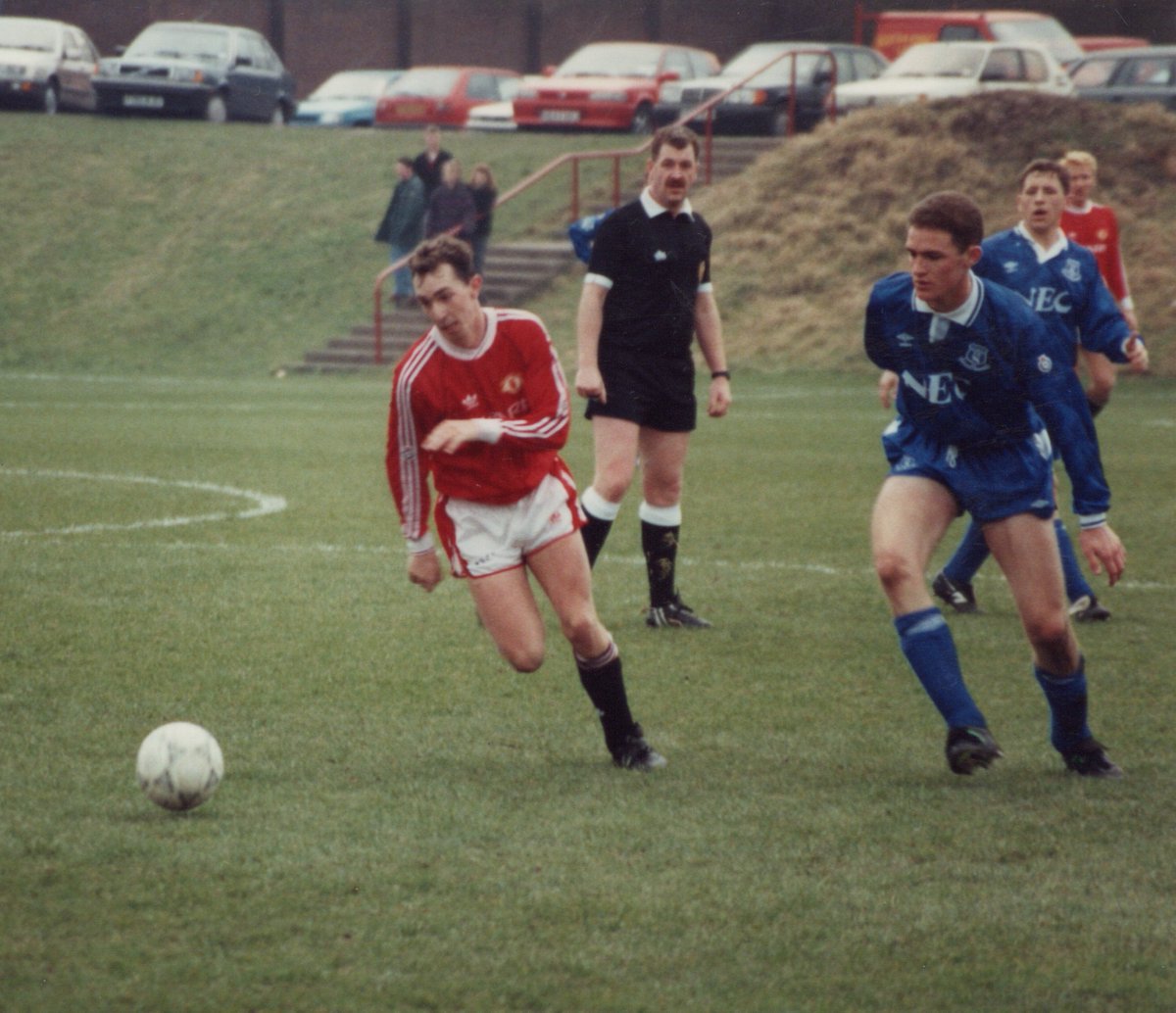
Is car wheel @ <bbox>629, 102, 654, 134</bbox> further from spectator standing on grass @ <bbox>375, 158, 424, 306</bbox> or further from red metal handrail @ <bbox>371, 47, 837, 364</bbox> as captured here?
spectator standing on grass @ <bbox>375, 158, 424, 306</bbox>

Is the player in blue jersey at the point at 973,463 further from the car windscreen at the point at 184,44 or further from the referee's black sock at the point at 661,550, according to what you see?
the car windscreen at the point at 184,44

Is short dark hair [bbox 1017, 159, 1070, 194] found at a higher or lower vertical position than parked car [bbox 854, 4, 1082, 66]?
higher

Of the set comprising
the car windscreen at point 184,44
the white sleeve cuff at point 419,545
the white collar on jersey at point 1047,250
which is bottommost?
the car windscreen at point 184,44

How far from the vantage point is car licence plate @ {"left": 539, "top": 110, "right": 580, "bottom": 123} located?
99.0 feet

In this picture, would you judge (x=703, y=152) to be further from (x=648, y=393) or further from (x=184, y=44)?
(x=648, y=393)

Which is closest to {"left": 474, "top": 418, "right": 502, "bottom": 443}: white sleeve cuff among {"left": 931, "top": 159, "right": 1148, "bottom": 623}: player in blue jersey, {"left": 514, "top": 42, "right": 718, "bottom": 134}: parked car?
{"left": 931, "top": 159, "right": 1148, "bottom": 623}: player in blue jersey

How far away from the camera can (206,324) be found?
992 inches

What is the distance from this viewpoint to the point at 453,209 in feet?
76.0

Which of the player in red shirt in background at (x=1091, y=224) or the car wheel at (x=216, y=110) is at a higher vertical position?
the player in red shirt in background at (x=1091, y=224)

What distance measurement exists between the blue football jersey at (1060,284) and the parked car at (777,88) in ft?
66.2

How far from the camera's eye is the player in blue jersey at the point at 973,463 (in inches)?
211

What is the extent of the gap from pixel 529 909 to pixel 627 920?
0.79ft

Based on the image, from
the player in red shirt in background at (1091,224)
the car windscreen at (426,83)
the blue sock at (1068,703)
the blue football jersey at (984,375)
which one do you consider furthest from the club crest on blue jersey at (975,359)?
the car windscreen at (426,83)

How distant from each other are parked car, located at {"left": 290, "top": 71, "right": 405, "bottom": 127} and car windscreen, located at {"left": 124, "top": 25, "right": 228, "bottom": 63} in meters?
2.27
